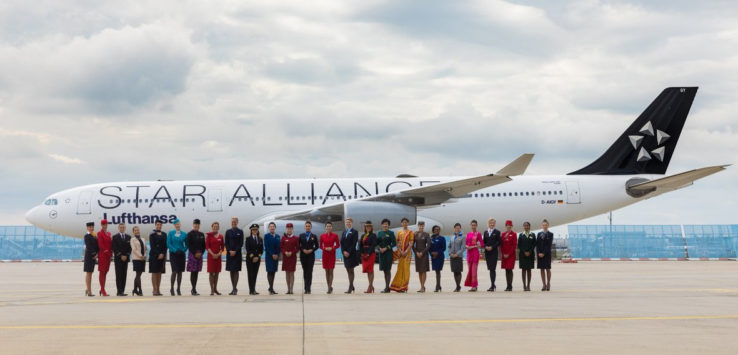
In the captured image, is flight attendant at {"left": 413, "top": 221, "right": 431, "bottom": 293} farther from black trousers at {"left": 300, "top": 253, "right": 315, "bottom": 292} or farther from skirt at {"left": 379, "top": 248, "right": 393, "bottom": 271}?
black trousers at {"left": 300, "top": 253, "right": 315, "bottom": 292}

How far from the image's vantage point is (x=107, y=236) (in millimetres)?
15234

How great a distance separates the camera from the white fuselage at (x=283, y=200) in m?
28.5

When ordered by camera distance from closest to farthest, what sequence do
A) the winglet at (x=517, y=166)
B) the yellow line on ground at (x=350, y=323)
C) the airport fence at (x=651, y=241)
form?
the yellow line on ground at (x=350, y=323)
the winglet at (x=517, y=166)
the airport fence at (x=651, y=241)

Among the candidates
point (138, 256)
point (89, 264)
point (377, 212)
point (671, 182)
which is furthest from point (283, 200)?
point (671, 182)

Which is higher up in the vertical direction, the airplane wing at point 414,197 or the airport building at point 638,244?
the airplane wing at point 414,197

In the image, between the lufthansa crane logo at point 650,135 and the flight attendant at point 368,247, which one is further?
the lufthansa crane logo at point 650,135

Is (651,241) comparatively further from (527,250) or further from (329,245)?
(329,245)

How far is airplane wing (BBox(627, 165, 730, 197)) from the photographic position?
81.2 ft

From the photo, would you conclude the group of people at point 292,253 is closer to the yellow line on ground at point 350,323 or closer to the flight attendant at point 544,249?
the flight attendant at point 544,249

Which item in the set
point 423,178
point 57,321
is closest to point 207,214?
point 423,178

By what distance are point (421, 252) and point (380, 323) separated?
21.2 feet

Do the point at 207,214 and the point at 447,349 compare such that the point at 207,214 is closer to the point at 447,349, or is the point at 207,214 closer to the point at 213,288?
the point at 213,288

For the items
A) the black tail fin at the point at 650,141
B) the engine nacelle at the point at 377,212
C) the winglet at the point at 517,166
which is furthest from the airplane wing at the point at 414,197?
the black tail fin at the point at 650,141

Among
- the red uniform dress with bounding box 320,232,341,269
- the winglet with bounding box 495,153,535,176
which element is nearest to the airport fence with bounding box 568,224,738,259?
the winglet with bounding box 495,153,535,176
